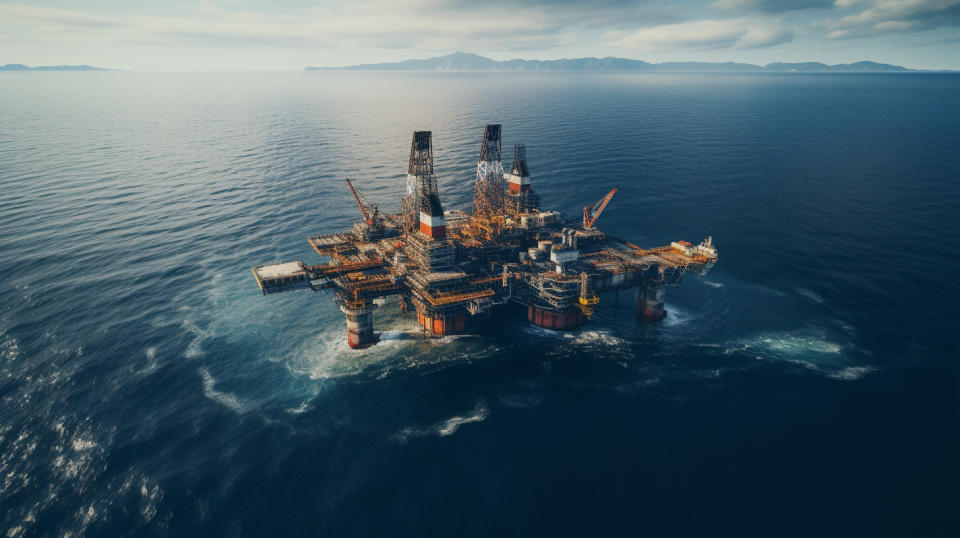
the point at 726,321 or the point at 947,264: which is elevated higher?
the point at 947,264

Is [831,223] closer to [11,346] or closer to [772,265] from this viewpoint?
[772,265]

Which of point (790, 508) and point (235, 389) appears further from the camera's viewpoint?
point (235, 389)

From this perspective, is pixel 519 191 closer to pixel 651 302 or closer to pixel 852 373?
pixel 651 302

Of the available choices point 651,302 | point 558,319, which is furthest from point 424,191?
point 651,302

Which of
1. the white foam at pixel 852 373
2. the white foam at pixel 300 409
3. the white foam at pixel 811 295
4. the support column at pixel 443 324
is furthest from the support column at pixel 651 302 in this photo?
the white foam at pixel 300 409

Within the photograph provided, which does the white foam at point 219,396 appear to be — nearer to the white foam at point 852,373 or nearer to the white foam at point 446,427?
the white foam at point 446,427

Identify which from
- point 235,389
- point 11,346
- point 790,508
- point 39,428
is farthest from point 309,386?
point 790,508

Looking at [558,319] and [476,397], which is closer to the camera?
[476,397]
